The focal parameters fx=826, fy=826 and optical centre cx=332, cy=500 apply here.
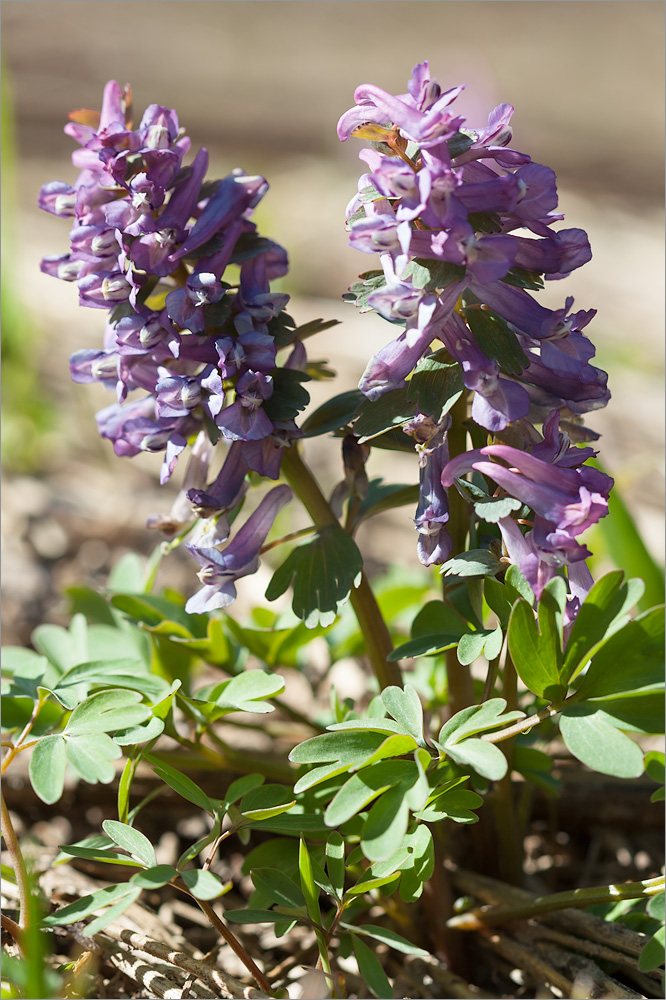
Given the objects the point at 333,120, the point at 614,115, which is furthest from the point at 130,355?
the point at 614,115

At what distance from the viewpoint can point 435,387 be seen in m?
1.34

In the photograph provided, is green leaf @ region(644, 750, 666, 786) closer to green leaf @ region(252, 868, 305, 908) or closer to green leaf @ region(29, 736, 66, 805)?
green leaf @ region(252, 868, 305, 908)

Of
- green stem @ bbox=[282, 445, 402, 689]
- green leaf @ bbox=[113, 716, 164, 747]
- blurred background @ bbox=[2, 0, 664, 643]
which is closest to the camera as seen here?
green leaf @ bbox=[113, 716, 164, 747]

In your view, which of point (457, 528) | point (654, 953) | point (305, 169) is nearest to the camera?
point (654, 953)

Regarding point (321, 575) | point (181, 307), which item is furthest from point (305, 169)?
point (321, 575)

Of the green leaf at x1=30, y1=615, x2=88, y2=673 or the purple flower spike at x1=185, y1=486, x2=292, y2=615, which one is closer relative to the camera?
the purple flower spike at x1=185, y1=486, x2=292, y2=615

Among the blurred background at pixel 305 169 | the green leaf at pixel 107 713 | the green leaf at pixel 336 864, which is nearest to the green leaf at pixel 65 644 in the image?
the blurred background at pixel 305 169

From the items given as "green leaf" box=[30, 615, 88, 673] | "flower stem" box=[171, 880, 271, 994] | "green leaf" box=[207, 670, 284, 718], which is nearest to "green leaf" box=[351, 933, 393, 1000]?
"flower stem" box=[171, 880, 271, 994]

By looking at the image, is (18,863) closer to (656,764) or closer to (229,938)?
(229,938)

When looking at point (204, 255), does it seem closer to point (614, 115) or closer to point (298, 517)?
point (298, 517)

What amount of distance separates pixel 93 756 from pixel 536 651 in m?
0.72

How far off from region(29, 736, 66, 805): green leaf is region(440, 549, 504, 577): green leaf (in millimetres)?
698

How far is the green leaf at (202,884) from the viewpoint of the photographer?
47.9 inches

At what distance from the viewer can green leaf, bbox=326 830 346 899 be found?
4.32 feet
